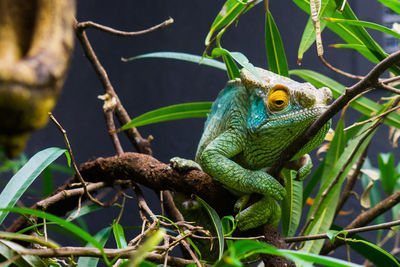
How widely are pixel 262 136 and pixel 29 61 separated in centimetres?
61

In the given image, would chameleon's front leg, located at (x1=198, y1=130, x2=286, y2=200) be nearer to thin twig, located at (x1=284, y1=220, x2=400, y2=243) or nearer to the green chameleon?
the green chameleon

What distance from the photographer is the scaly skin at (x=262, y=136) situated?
2.56 ft

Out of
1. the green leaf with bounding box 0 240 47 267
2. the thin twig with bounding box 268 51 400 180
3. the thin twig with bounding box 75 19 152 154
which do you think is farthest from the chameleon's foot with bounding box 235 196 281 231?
the thin twig with bounding box 75 19 152 154

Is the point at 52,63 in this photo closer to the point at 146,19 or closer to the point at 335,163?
the point at 335,163

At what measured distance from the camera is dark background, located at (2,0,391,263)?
2.11 meters

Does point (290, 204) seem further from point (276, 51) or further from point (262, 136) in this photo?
point (276, 51)

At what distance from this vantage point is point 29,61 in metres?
0.26

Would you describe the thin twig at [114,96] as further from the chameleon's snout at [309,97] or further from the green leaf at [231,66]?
the chameleon's snout at [309,97]

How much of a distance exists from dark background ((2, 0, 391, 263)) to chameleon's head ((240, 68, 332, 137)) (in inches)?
49.2

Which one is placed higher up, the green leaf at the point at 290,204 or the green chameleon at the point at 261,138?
the green chameleon at the point at 261,138

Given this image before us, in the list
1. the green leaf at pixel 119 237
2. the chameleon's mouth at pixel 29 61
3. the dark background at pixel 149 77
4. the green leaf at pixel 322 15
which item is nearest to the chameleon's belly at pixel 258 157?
the green leaf at pixel 322 15

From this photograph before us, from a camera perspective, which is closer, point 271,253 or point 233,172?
point 271,253

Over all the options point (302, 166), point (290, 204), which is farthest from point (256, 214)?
point (290, 204)

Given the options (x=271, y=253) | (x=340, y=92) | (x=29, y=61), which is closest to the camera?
(x=29, y=61)
